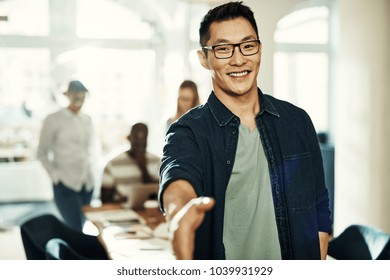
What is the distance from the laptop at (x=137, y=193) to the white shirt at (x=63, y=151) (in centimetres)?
40

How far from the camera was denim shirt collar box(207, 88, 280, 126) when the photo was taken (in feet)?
4.55

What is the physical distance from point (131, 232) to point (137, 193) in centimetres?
55

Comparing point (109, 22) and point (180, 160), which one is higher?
point (109, 22)

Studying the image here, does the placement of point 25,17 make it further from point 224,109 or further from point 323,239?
point 323,239

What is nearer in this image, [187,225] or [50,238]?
[187,225]

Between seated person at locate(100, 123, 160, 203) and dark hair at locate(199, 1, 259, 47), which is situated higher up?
dark hair at locate(199, 1, 259, 47)

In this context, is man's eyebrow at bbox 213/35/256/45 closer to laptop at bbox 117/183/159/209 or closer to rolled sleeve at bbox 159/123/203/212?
rolled sleeve at bbox 159/123/203/212

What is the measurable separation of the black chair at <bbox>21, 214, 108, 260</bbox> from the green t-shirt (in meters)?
1.17

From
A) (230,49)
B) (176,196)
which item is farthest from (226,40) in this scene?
(176,196)

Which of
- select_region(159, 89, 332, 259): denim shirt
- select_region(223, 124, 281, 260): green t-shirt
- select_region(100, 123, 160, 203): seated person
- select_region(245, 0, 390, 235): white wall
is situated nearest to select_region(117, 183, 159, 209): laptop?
select_region(100, 123, 160, 203): seated person

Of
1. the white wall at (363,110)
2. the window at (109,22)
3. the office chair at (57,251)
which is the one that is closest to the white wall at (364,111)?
the white wall at (363,110)

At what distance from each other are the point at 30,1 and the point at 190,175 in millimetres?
4011

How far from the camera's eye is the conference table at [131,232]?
2.06 metres

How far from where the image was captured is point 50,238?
2.48 m
